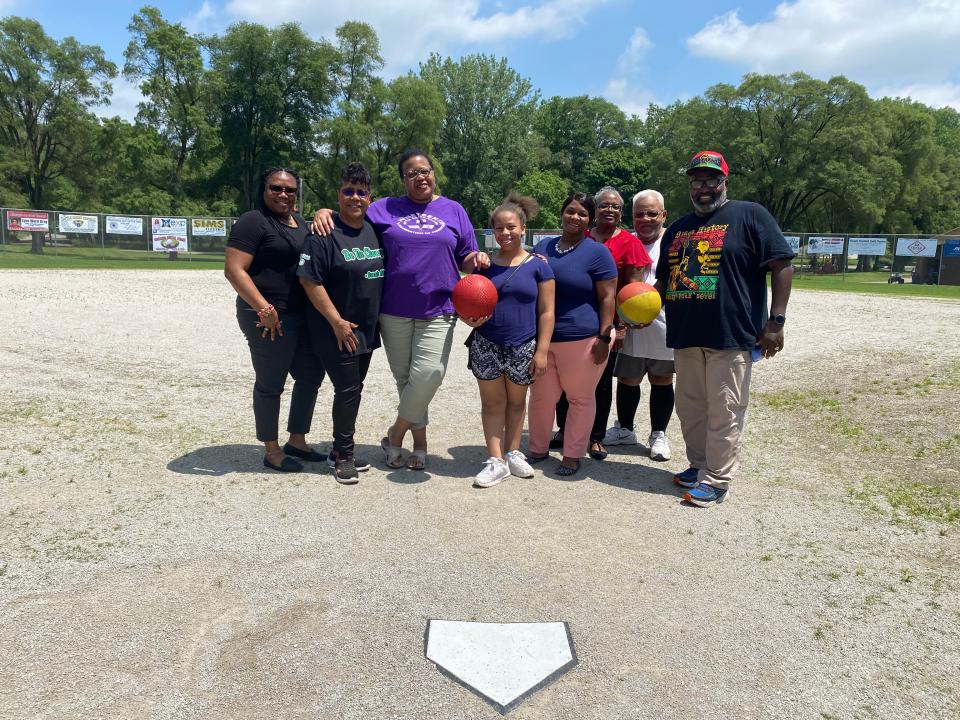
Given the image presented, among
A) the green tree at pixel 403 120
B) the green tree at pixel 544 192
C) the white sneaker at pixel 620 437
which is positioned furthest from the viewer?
the green tree at pixel 544 192

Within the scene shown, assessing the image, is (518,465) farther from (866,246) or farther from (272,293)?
(866,246)

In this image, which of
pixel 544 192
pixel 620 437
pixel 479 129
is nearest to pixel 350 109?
pixel 479 129

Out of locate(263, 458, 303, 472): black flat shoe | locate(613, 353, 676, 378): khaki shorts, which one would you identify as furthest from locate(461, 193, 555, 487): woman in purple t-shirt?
locate(263, 458, 303, 472): black flat shoe

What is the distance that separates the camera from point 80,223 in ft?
113

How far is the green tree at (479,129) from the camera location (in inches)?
2280

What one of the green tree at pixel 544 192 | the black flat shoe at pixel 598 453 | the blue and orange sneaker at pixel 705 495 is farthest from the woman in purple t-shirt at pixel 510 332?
the green tree at pixel 544 192

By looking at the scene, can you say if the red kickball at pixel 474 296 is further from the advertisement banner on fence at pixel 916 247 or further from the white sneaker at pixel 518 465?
the advertisement banner on fence at pixel 916 247

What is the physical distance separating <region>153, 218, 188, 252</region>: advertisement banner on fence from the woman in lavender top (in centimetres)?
3548

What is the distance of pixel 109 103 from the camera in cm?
5256

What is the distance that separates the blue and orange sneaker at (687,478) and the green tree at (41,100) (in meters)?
57.1

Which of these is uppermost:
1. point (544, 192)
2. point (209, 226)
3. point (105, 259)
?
point (544, 192)

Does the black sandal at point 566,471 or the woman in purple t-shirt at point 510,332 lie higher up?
the woman in purple t-shirt at point 510,332

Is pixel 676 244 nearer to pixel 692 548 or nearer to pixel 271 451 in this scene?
pixel 692 548

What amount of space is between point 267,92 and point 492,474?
174ft
